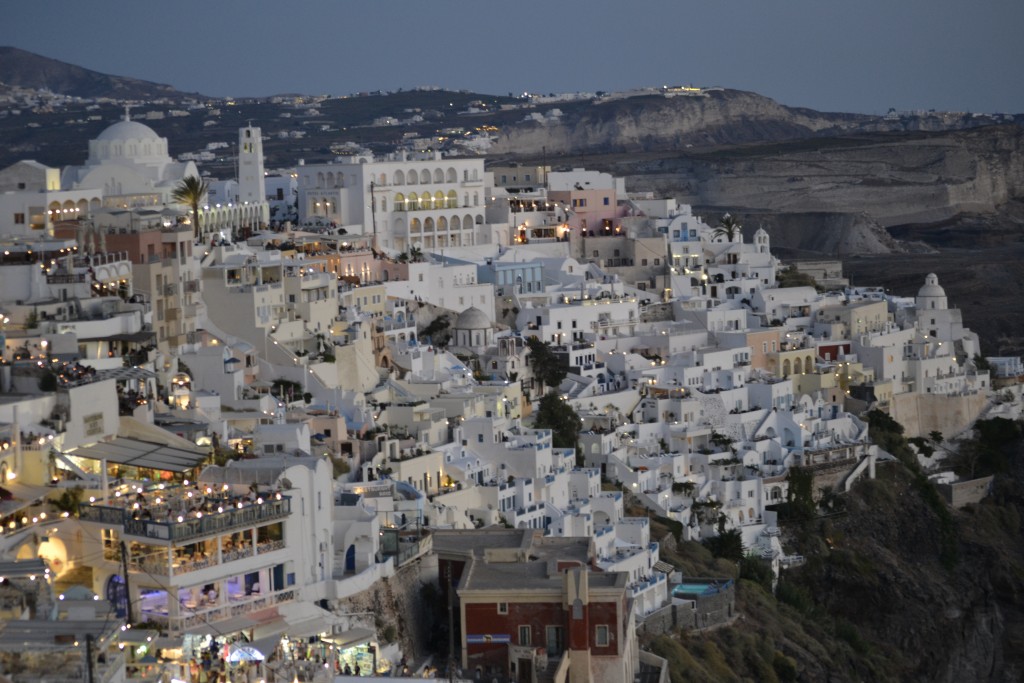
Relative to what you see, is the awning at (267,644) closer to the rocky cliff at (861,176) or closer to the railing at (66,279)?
the railing at (66,279)

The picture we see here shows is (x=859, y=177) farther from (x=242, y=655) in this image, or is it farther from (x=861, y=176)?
(x=242, y=655)

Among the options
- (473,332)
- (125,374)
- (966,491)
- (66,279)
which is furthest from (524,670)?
(966,491)

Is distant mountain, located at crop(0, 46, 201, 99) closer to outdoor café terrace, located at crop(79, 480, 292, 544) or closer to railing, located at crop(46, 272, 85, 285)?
railing, located at crop(46, 272, 85, 285)

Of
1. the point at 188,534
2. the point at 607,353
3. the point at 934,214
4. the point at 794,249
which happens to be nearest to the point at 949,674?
the point at 607,353

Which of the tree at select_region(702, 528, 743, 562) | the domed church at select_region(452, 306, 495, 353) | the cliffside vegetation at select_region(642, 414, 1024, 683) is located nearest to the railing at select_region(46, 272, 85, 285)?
the domed church at select_region(452, 306, 495, 353)

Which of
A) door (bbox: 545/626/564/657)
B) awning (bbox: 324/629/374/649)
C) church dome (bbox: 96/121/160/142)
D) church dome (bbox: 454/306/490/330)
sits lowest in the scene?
door (bbox: 545/626/564/657)

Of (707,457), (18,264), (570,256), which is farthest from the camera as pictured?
(570,256)

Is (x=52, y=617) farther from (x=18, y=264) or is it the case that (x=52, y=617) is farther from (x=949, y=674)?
(x=949, y=674)
